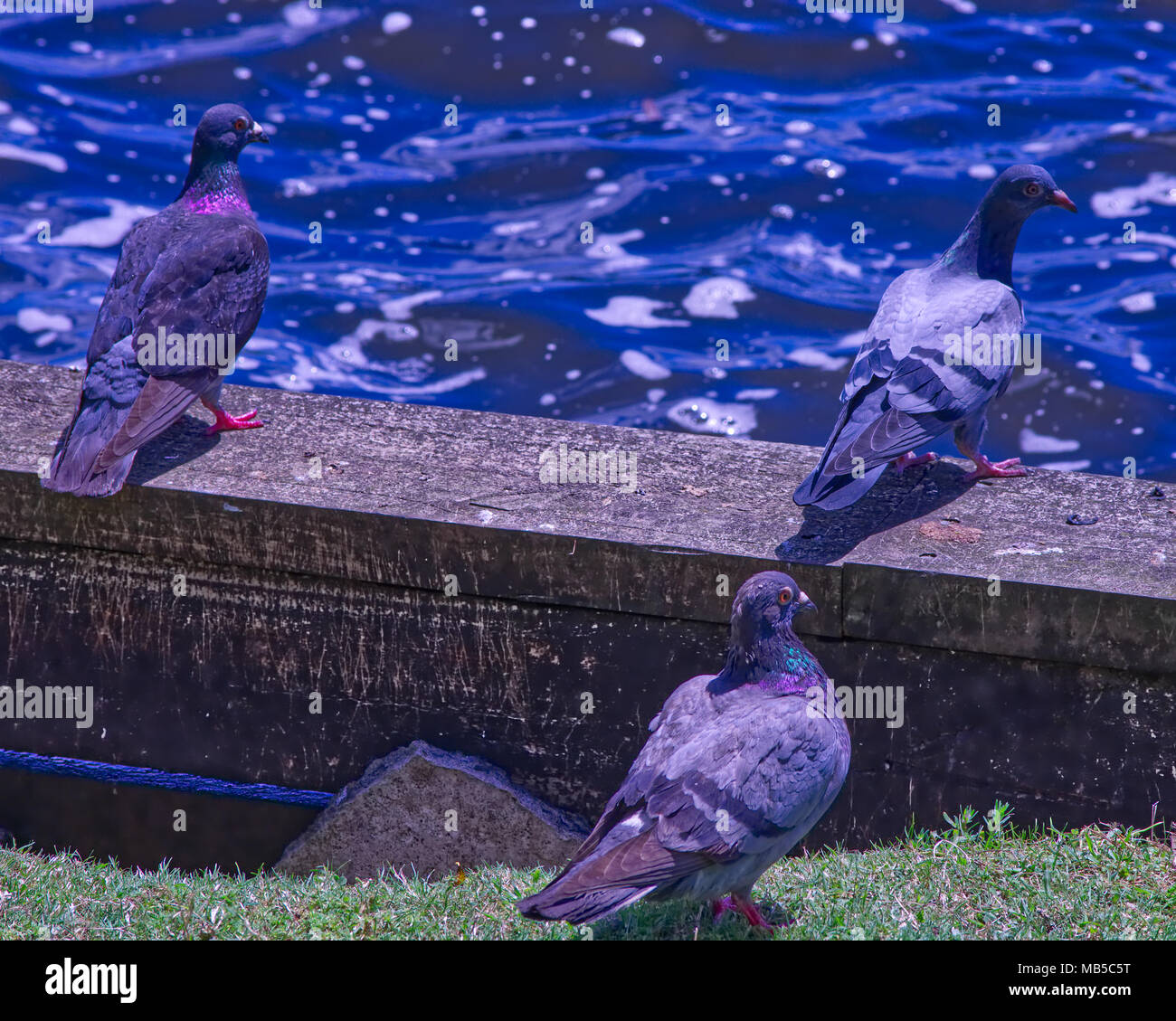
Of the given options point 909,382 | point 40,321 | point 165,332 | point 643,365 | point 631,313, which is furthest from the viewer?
point 631,313

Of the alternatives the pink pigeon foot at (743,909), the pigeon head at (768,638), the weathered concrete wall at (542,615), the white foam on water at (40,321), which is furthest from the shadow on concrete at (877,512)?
the white foam on water at (40,321)

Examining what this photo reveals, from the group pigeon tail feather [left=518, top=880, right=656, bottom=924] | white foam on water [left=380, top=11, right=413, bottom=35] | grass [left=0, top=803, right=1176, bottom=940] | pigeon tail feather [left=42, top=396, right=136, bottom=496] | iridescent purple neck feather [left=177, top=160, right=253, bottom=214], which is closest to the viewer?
pigeon tail feather [left=518, top=880, right=656, bottom=924]

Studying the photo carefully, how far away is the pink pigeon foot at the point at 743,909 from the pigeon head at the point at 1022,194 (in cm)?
255

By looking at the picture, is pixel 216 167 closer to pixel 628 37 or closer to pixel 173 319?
pixel 173 319

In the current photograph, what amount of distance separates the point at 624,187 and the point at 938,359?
24.9 ft

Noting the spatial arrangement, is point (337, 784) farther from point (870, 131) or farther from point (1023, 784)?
point (870, 131)

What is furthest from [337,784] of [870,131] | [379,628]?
[870,131]

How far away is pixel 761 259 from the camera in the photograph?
10.7 metres

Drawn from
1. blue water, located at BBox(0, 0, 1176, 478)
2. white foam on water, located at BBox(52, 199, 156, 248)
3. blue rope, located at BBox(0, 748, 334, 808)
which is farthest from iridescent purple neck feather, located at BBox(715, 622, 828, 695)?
white foam on water, located at BBox(52, 199, 156, 248)

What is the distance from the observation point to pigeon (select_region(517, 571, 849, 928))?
3.10m

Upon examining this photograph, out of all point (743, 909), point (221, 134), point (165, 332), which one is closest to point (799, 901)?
point (743, 909)

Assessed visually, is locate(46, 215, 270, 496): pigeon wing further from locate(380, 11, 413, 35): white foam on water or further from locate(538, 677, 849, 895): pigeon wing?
locate(380, 11, 413, 35): white foam on water

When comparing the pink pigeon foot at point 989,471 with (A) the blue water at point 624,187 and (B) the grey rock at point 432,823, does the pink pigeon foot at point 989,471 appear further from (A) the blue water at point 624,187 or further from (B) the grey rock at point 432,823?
(A) the blue water at point 624,187

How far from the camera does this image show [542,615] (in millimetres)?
4242
